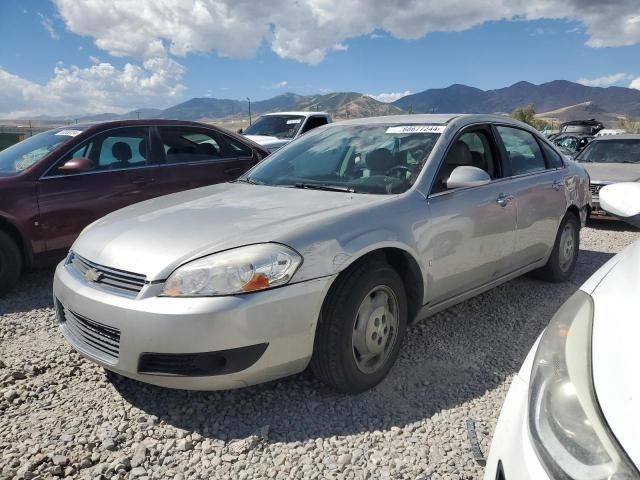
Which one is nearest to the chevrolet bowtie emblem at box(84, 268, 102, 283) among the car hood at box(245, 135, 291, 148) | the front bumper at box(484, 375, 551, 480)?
the front bumper at box(484, 375, 551, 480)

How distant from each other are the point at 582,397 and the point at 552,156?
3777 millimetres

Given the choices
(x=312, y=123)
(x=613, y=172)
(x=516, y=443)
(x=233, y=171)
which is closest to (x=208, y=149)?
(x=233, y=171)

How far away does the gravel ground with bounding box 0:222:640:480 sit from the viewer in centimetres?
217

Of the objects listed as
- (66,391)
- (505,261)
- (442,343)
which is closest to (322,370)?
(442,343)

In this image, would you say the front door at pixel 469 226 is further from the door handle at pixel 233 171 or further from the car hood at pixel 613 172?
the car hood at pixel 613 172

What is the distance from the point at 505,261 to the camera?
12.0 ft

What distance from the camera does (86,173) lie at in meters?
4.74

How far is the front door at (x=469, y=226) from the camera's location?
3.00 m

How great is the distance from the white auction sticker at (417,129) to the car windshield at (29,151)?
10.9 ft

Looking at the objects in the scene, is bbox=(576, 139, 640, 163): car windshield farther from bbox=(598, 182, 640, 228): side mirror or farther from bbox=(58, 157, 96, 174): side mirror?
bbox=(58, 157, 96, 174): side mirror

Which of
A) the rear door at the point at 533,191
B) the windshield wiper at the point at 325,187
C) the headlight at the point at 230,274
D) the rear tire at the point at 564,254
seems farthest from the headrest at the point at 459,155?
the headlight at the point at 230,274

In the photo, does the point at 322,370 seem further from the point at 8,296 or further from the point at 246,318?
the point at 8,296

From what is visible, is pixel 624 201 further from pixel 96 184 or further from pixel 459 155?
pixel 96 184

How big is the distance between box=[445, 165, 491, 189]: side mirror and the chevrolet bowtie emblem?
2.06 meters
